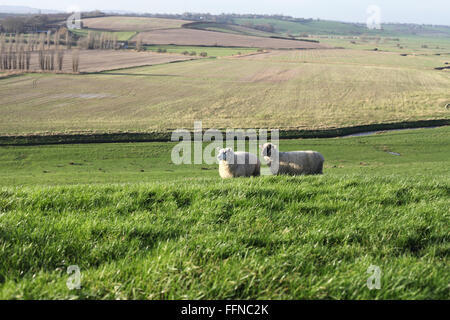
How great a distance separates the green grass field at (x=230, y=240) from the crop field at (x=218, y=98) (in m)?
41.3

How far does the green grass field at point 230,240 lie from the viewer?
2988 mm

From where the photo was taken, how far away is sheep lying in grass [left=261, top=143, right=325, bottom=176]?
60.4 feet

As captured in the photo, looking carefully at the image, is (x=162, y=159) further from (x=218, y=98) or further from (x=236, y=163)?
(x=218, y=98)

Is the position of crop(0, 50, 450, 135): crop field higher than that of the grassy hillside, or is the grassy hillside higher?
crop(0, 50, 450, 135): crop field

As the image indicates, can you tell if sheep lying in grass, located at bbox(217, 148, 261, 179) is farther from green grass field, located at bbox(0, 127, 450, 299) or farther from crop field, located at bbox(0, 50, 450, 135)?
crop field, located at bbox(0, 50, 450, 135)

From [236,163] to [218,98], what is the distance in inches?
2085

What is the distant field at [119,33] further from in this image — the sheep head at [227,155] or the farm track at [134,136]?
the sheep head at [227,155]

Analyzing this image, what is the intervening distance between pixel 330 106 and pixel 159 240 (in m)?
61.5

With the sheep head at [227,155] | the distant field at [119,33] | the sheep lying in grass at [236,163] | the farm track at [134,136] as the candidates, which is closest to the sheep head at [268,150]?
the sheep lying in grass at [236,163]

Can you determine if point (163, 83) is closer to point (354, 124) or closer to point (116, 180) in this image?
point (354, 124)

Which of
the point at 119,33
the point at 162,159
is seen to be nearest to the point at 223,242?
the point at 162,159

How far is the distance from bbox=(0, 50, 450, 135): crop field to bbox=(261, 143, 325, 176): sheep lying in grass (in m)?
28.3

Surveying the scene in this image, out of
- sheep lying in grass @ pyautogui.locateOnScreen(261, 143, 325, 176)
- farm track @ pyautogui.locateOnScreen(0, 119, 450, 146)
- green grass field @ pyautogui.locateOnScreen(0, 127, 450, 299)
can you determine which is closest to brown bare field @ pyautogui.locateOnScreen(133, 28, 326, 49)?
farm track @ pyautogui.locateOnScreen(0, 119, 450, 146)

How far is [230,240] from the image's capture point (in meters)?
3.81
